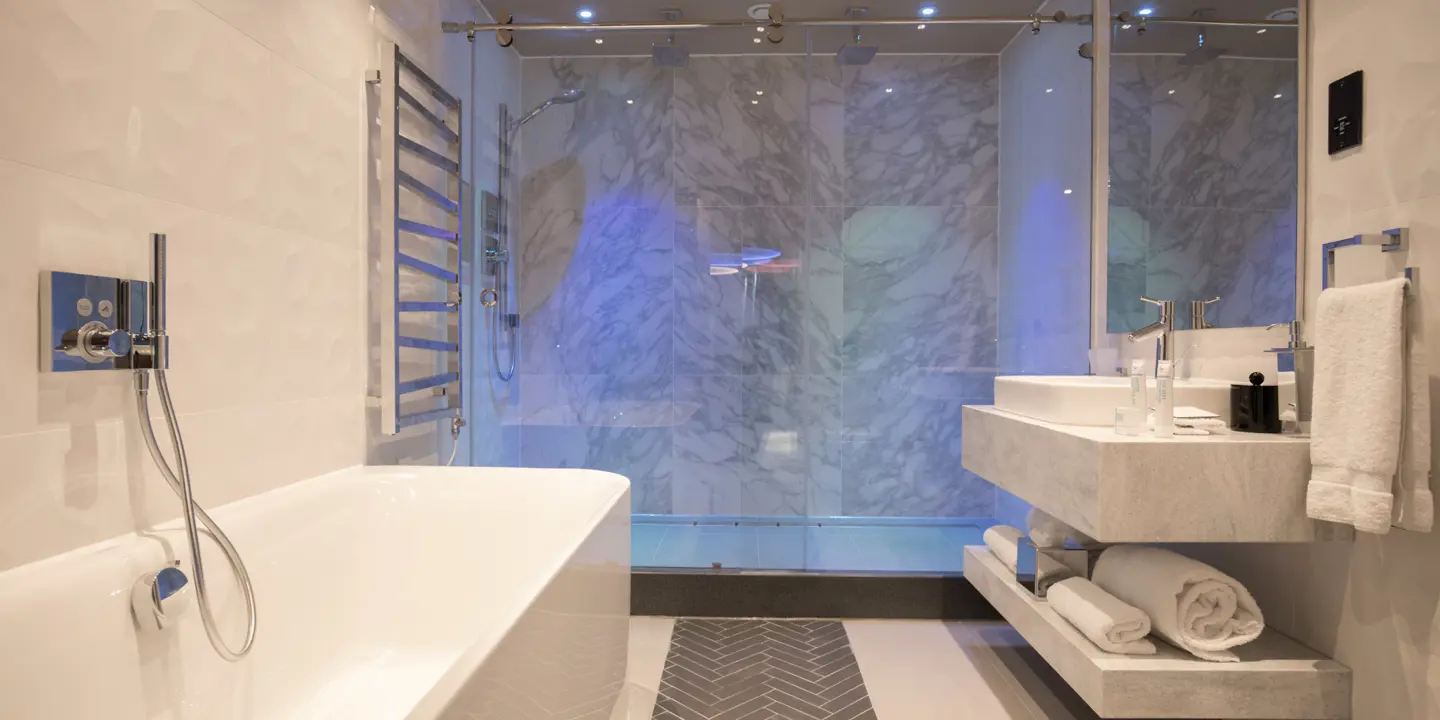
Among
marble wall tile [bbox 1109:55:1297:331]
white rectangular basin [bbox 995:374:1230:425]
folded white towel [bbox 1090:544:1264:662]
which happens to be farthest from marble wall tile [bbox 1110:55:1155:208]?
folded white towel [bbox 1090:544:1264:662]

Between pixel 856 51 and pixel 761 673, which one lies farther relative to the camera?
pixel 856 51

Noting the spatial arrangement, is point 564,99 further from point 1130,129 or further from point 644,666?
point 644,666

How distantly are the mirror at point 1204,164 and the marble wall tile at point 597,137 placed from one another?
6.49 ft

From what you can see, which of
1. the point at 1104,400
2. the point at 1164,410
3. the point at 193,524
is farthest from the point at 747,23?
the point at 193,524

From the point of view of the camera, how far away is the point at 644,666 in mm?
2412

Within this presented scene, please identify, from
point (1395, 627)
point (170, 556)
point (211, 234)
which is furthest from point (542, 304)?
point (1395, 627)

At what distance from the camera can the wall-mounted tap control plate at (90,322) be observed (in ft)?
3.91

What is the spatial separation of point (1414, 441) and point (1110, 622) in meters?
0.70

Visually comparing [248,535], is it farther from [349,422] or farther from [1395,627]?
[1395,627]

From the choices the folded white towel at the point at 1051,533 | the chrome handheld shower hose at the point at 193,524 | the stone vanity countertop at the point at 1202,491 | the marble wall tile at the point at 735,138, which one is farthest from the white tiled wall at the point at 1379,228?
the chrome handheld shower hose at the point at 193,524

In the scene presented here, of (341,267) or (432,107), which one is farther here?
(432,107)

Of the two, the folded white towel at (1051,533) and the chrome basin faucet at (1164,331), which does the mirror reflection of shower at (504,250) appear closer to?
the folded white towel at (1051,533)

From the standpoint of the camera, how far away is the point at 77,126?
49.3 inches

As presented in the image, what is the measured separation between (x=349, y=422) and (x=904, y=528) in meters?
2.54
